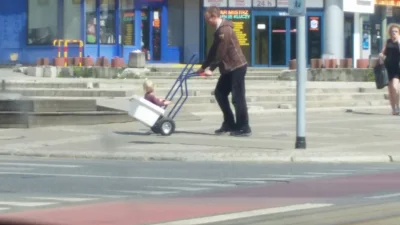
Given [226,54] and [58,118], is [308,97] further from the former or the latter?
[226,54]

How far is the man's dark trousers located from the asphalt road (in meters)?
2.48

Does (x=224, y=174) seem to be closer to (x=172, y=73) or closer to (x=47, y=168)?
(x=47, y=168)

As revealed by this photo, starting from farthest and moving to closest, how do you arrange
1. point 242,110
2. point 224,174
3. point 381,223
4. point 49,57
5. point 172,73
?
point 49,57 < point 172,73 < point 242,110 < point 224,174 < point 381,223

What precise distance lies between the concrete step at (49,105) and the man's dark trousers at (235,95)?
3571 millimetres

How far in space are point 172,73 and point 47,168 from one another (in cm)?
1873

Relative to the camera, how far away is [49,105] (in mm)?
19594

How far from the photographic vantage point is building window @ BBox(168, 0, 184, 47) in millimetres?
42000

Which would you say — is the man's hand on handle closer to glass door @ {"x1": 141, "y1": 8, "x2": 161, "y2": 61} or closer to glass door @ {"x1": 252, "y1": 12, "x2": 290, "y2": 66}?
glass door @ {"x1": 141, "y1": 8, "x2": 161, "y2": 61}

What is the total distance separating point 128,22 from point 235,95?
23557 millimetres

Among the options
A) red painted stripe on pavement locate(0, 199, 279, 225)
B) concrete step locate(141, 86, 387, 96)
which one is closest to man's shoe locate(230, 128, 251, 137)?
red painted stripe on pavement locate(0, 199, 279, 225)

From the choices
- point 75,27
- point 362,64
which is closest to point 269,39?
point 75,27

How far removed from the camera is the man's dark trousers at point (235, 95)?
16.8 meters

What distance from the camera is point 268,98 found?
2441 centimetres

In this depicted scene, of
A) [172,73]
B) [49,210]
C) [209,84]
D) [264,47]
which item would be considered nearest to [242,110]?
[49,210]
